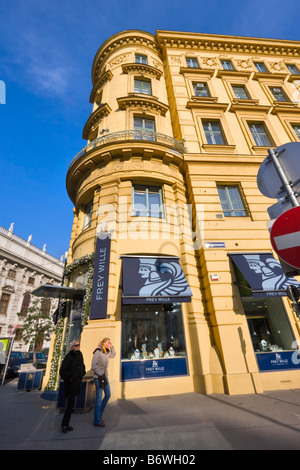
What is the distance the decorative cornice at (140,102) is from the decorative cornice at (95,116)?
993 mm

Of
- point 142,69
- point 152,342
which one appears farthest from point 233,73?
point 152,342

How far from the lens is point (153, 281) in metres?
8.15

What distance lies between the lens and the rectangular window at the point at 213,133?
42.2ft

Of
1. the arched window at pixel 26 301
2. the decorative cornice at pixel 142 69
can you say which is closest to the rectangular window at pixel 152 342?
the decorative cornice at pixel 142 69

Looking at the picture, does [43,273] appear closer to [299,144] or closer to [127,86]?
[127,86]

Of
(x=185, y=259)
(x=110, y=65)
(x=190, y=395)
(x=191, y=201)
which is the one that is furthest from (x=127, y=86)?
(x=190, y=395)

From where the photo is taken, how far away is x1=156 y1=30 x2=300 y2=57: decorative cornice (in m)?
17.2

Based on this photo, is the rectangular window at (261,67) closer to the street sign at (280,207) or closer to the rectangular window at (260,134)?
the rectangular window at (260,134)

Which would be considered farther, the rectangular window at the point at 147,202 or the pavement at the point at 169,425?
the rectangular window at the point at 147,202

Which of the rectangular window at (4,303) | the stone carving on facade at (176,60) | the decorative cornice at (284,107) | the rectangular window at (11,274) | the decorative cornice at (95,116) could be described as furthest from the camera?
the rectangular window at (11,274)

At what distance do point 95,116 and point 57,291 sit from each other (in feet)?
37.9

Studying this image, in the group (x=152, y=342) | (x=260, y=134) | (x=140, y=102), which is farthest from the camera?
(x=260, y=134)

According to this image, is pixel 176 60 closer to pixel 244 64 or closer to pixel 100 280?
pixel 244 64
